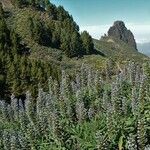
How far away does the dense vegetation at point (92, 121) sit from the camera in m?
19.0

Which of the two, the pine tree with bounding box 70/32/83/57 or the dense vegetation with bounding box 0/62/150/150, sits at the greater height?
the pine tree with bounding box 70/32/83/57

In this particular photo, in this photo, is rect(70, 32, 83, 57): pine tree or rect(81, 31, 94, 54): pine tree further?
rect(81, 31, 94, 54): pine tree

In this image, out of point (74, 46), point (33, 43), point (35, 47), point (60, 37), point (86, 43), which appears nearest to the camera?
point (35, 47)

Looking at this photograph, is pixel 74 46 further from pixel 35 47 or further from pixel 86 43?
pixel 86 43

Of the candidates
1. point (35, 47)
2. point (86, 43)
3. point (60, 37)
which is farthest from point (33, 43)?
point (86, 43)

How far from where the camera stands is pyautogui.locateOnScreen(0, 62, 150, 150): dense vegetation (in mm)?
19000

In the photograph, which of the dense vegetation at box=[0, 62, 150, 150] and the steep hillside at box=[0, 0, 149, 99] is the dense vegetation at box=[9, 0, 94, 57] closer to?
the steep hillside at box=[0, 0, 149, 99]

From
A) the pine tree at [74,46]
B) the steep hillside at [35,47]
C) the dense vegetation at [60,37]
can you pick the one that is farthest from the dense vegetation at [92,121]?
the pine tree at [74,46]

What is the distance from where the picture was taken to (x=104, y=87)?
26.3 meters

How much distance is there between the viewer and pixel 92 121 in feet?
70.0

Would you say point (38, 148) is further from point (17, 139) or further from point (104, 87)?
point (104, 87)

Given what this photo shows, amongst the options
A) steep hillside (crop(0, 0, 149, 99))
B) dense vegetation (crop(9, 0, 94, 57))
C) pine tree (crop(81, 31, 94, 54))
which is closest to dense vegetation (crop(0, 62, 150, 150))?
steep hillside (crop(0, 0, 149, 99))

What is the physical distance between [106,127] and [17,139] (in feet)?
11.9

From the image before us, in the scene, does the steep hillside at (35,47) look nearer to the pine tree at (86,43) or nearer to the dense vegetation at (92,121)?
the pine tree at (86,43)
